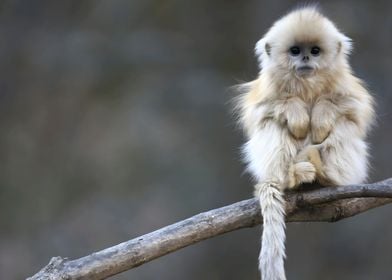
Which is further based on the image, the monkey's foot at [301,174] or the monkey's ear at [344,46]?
the monkey's ear at [344,46]

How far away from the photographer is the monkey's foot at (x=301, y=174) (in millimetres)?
4504

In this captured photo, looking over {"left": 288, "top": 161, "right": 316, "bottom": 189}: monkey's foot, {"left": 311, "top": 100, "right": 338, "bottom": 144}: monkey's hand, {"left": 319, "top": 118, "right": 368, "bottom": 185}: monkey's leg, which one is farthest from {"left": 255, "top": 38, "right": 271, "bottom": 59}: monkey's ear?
{"left": 288, "top": 161, "right": 316, "bottom": 189}: monkey's foot

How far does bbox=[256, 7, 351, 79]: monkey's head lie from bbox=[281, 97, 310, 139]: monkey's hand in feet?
0.46

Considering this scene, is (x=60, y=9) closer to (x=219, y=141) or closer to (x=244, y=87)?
(x=219, y=141)

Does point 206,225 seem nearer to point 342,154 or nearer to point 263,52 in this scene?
point 342,154

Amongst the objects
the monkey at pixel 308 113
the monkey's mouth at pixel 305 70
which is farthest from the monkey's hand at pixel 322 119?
the monkey's mouth at pixel 305 70

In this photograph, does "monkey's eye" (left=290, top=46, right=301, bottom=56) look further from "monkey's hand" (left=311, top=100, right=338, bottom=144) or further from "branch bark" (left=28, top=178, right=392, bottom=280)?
"branch bark" (left=28, top=178, right=392, bottom=280)

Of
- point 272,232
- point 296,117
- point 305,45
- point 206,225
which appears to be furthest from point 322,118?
point 206,225

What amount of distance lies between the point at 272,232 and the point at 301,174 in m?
0.35

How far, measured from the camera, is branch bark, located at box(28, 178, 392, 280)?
4105mm

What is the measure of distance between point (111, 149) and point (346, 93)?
422 cm

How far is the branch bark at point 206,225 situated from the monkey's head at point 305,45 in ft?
2.06

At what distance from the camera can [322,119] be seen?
182 inches

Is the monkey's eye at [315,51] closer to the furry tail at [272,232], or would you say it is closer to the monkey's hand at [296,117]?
the monkey's hand at [296,117]
